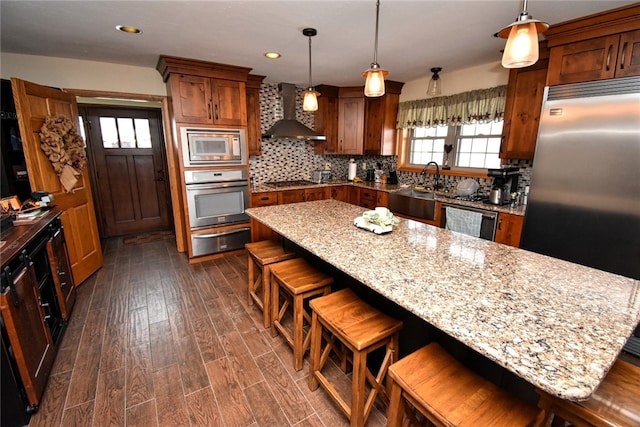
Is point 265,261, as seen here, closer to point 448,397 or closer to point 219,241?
Result: point 448,397

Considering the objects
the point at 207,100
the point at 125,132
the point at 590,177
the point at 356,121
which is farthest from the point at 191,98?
the point at 590,177

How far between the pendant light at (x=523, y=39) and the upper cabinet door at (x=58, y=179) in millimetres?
3527

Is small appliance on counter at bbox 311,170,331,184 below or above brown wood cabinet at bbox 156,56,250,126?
below

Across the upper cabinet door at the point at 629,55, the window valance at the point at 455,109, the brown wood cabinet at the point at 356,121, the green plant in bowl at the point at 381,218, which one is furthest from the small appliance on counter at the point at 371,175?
the upper cabinet door at the point at 629,55

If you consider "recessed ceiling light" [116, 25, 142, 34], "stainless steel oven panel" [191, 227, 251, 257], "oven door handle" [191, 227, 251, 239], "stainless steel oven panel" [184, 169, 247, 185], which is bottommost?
"stainless steel oven panel" [191, 227, 251, 257]

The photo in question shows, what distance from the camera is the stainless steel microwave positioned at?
11.0 ft

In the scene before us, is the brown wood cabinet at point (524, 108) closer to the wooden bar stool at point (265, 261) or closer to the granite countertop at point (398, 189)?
the granite countertop at point (398, 189)

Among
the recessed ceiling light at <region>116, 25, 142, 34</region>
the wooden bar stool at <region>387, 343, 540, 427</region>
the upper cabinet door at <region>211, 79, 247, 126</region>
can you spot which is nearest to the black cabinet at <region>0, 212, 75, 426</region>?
the recessed ceiling light at <region>116, 25, 142, 34</region>

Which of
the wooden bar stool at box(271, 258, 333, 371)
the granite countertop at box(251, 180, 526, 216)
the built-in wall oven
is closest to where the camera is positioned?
the wooden bar stool at box(271, 258, 333, 371)

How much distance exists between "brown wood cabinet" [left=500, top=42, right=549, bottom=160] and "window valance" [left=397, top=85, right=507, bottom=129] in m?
0.33

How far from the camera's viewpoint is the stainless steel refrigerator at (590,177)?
1998 mm

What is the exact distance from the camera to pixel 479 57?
302 centimetres

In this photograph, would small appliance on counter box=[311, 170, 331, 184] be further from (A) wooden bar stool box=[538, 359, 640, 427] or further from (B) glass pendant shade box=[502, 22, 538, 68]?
(A) wooden bar stool box=[538, 359, 640, 427]

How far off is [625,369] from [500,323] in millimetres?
577
